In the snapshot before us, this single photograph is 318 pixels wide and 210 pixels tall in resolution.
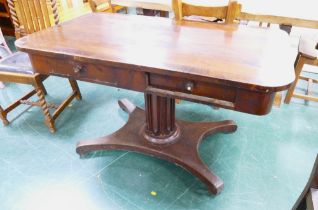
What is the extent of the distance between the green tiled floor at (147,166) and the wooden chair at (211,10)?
2.78 ft

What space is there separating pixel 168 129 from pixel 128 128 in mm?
314

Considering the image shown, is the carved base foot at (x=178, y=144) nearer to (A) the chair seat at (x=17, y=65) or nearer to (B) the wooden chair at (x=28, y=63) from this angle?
(B) the wooden chair at (x=28, y=63)

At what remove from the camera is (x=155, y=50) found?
40.2 inches

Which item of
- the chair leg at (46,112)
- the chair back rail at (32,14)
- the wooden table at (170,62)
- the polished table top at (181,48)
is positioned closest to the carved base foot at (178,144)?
the wooden table at (170,62)

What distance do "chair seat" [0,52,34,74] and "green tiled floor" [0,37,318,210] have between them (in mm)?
486

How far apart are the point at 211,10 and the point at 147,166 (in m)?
1.06

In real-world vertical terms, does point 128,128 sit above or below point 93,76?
below

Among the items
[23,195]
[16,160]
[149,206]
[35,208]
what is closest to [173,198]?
[149,206]

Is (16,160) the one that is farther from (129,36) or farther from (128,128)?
(129,36)

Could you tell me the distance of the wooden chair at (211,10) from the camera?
1336 mm

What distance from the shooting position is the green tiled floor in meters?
1.36

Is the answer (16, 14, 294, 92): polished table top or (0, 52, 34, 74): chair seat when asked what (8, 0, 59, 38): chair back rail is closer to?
(0, 52, 34, 74): chair seat

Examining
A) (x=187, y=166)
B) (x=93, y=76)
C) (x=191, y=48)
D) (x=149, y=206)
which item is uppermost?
(x=191, y=48)

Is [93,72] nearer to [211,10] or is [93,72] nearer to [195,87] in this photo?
[195,87]
